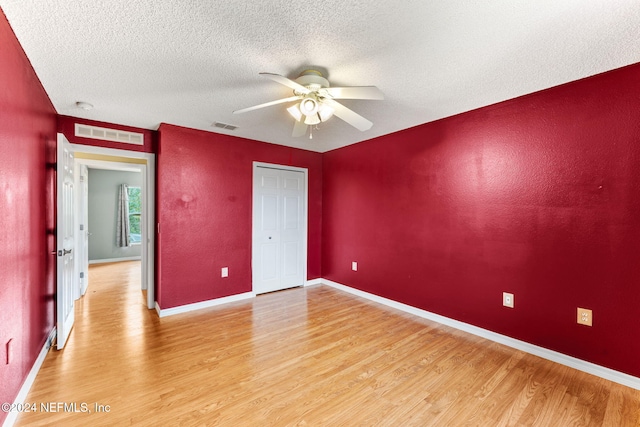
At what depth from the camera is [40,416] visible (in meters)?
1.70

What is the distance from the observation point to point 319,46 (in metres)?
1.78

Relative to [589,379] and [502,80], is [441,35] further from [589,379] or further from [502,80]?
[589,379]

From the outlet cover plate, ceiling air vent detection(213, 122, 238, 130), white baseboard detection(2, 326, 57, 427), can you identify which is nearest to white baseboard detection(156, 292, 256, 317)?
white baseboard detection(2, 326, 57, 427)

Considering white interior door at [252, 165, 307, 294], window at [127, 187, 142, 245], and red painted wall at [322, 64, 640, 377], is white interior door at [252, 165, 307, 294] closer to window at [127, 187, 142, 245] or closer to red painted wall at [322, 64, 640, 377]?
red painted wall at [322, 64, 640, 377]

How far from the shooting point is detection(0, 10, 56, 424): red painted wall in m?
1.56

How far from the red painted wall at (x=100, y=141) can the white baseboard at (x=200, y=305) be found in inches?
77.7

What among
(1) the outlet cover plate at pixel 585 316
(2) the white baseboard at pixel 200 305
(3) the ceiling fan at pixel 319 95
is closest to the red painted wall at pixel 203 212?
(2) the white baseboard at pixel 200 305

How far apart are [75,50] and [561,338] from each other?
420cm

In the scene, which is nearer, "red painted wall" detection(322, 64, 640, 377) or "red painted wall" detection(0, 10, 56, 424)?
"red painted wall" detection(0, 10, 56, 424)

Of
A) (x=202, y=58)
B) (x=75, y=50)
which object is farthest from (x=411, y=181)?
(x=75, y=50)

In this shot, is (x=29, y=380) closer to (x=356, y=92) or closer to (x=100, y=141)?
(x=100, y=141)

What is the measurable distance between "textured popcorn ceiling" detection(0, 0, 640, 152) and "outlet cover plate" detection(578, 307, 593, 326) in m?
1.83

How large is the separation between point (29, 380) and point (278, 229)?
297 centimetres

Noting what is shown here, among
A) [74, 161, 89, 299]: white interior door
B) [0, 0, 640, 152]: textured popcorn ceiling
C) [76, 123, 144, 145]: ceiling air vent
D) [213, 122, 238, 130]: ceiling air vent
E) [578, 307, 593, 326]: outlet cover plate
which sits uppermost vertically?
[213, 122, 238, 130]: ceiling air vent
